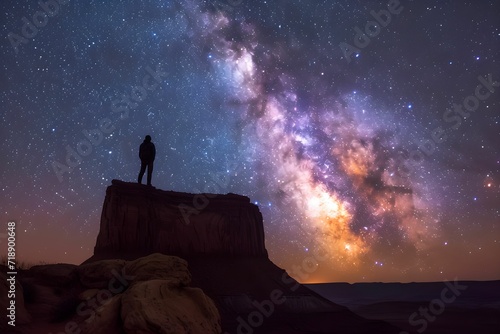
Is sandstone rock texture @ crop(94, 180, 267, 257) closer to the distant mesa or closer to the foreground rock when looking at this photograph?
the distant mesa

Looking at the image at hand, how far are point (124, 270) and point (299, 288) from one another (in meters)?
22.9

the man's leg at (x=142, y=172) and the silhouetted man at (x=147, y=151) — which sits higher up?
the silhouetted man at (x=147, y=151)

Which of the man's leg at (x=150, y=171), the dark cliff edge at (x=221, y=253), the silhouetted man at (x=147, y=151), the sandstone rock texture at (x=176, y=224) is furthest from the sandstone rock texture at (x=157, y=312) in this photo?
the man's leg at (x=150, y=171)

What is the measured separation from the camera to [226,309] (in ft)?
94.1

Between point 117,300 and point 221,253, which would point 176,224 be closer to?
point 221,253

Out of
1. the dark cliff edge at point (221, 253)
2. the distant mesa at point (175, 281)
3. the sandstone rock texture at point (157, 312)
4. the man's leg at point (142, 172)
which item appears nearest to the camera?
the sandstone rock texture at point (157, 312)

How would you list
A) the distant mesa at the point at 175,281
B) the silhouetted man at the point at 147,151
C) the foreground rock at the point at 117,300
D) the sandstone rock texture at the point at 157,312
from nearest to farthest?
the sandstone rock texture at the point at 157,312 → the foreground rock at the point at 117,300 → the distant mesa at the point at 175,281 → the silhouetted man at the point at 147,151

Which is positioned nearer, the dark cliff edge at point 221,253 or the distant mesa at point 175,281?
the distant mesa at point 175,281

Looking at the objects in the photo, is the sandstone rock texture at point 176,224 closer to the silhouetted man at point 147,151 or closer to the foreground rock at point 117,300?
the silhouetted man at point 147,151

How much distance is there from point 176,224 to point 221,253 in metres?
5.39

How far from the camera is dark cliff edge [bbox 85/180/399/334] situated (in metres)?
29.4

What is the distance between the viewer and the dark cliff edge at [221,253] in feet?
96.3

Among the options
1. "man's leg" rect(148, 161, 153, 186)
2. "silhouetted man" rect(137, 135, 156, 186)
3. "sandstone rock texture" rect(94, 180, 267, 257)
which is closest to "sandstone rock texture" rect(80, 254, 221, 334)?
"silhouetted man" rect(137, 135, 156, 186)

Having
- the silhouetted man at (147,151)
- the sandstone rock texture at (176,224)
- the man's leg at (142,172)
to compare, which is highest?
the silhouetted man at (147,151)
